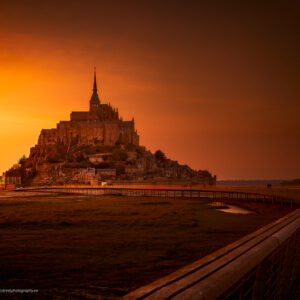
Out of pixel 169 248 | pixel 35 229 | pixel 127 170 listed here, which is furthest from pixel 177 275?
pixel 127 170

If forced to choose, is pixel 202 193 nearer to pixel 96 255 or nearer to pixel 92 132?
pixel 96 255

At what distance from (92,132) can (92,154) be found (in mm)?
14754

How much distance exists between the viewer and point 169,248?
550 inches

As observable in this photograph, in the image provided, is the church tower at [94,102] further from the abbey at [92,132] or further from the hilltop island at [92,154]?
the abbey at [92,132]

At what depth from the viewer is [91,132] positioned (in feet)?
486

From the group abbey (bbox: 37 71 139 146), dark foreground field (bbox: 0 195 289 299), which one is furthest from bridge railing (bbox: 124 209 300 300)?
abbey (bbox: 37 71 139 146)

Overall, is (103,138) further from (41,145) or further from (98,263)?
(98,263)

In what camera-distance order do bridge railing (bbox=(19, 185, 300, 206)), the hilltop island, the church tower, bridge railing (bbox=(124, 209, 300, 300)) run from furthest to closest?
the church tower < the hilltop island < bridge railing (bbox=(19, 185, 300, 206)) < bridge railing (bbox=(124, 209, 300, 300))

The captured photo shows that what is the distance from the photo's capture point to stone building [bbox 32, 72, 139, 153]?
146500 millimetres

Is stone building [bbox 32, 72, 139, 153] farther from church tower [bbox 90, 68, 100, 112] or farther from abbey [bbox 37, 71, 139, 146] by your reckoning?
church tower [bbox 90, 68, 100, 112]

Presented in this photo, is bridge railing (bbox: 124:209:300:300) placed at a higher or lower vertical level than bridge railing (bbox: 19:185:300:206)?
higher

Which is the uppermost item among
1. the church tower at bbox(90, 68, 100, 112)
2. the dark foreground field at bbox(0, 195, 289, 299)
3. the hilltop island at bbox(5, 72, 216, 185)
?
the church tower at bbox(90, 68, 100, 112)

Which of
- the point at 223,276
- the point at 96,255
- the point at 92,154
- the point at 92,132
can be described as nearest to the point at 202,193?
the point at 96,255

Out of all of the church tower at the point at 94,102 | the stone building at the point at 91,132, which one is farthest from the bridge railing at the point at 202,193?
the church tower at the point at 94,102
